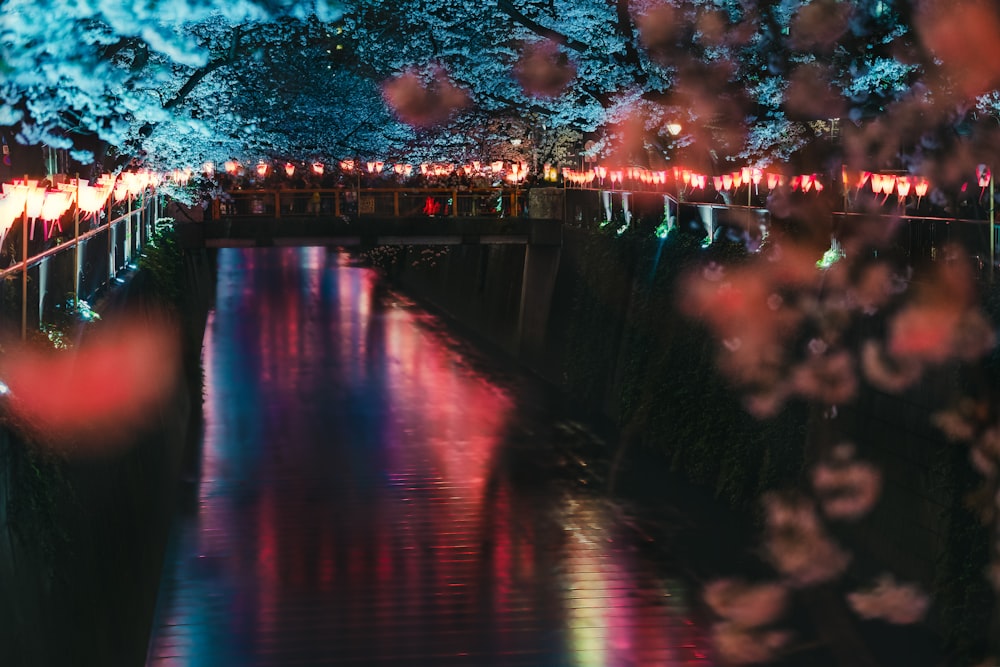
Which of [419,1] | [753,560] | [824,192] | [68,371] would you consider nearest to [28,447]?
[68,371]

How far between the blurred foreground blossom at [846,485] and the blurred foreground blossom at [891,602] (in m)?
0.87

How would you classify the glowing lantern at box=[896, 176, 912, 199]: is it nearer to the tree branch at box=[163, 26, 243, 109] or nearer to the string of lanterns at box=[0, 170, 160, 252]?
the tree branch at box=[163, 26, 243, 109]

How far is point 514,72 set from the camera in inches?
850

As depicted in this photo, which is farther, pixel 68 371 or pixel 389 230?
pixel 389 230

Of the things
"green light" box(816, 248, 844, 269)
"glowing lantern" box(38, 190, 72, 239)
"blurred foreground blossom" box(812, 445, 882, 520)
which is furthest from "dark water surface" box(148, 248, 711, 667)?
"glowing lantern" box(38, 190, 72, 239)

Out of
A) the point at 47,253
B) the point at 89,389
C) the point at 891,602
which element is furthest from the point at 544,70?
the point at 47,253

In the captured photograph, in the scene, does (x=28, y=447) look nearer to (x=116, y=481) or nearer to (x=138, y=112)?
(x=116, y=481)

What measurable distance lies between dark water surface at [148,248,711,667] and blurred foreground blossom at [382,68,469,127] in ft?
19.3

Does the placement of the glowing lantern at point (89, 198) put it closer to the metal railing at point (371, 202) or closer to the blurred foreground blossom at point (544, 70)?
the blurred foreground blossom at point (544, 70)

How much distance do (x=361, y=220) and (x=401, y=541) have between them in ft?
47.9

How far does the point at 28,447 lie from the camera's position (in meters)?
6.86

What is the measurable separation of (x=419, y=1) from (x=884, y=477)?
10560 millimetres

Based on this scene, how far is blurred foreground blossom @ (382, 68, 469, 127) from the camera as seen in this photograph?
80.0 ft

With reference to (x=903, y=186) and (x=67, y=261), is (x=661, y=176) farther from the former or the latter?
(x=67, y=261)
